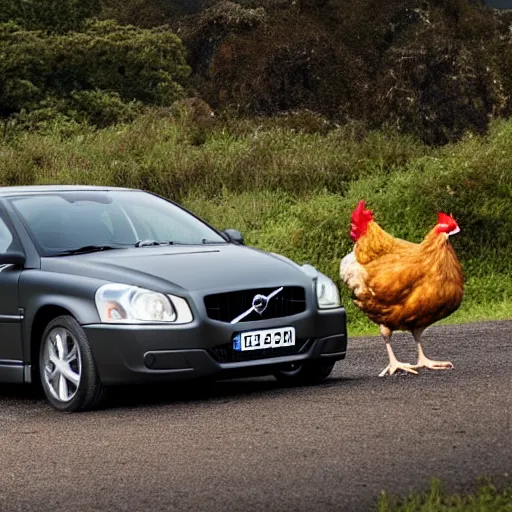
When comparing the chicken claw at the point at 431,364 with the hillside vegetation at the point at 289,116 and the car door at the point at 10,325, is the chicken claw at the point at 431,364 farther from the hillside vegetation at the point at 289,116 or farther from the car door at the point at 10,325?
the hillside vegetation at the point at 289,116

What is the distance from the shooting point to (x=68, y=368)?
380 inches

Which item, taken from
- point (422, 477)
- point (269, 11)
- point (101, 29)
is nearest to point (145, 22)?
point (269, 11)

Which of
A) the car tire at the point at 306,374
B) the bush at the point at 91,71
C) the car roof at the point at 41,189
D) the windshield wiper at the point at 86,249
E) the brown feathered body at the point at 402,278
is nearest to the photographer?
the brown feathered body at the point at 402,278

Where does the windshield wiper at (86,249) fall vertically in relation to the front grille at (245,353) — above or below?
above

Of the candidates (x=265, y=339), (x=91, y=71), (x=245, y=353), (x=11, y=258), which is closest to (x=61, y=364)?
(x=11, y=258)

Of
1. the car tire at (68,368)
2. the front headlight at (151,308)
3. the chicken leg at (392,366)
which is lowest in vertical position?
the chicken leg at (392,366)

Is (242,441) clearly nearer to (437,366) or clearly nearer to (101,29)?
(437,366)

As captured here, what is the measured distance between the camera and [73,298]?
959 centimetres

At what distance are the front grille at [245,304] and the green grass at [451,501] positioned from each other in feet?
10.9

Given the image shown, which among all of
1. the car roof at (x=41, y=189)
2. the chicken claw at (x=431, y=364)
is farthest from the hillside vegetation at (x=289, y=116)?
the car roof at (x=41, y=189)

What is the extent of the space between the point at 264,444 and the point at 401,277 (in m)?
2.56

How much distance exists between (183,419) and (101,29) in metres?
32.9

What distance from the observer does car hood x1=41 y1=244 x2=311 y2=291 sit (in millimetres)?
9500

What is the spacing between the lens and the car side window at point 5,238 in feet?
34.1
